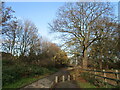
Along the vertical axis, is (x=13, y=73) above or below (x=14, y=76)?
above

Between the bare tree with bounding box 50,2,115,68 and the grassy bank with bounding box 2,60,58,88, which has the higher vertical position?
the bare tree with bounding box 50,2,115,68

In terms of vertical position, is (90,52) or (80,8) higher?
(80,8)

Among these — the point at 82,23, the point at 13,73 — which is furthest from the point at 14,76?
the point at 82,23

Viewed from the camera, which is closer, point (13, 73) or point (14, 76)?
point (14, 76)

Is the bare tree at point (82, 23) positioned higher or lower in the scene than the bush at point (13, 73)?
higher

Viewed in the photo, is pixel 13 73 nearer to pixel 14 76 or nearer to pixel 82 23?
pixel 14 76

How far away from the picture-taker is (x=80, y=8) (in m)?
12.9

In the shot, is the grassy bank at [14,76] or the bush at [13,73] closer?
the grassy bank at [14,76]

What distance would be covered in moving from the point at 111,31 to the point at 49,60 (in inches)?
655

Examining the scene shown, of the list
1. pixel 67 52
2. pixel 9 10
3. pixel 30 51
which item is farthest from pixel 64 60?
pixel 9 10

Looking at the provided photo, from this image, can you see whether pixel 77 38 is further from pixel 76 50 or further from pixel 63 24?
Answer: pixel 63 24

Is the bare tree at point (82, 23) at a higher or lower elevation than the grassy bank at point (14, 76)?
higher

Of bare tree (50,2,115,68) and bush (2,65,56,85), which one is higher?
bare tree (50,2,115,68)

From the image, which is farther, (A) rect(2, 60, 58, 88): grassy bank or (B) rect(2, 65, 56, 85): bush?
(B) rect(2, 65, 56, 85): bush
